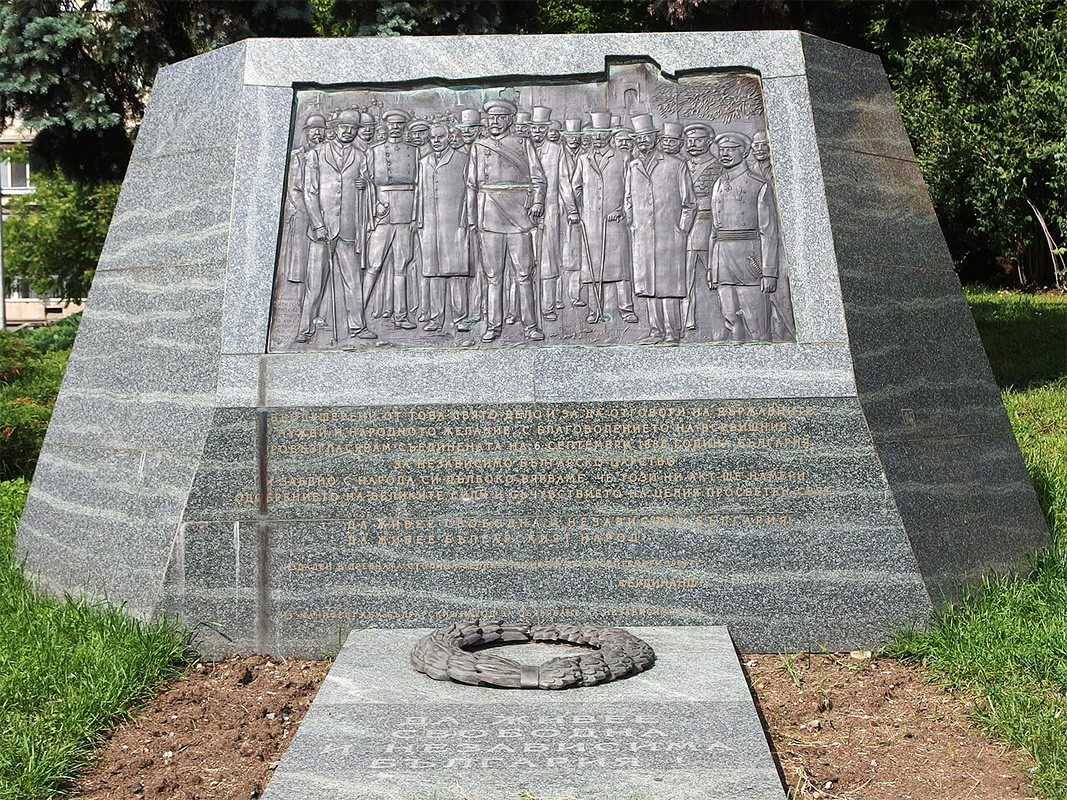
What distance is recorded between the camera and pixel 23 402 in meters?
10.3

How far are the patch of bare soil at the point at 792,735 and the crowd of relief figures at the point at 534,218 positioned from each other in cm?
182

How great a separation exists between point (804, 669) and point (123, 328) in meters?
4.32

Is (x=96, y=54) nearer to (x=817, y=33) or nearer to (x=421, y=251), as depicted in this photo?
(x=421, y=251)

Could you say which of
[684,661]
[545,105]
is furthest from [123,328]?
[684,661]

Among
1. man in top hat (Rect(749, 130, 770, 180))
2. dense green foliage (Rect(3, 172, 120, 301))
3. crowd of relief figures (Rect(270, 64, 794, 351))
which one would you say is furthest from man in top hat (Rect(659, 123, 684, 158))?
dense green foliage (Rect(3, 172, 120, 301))

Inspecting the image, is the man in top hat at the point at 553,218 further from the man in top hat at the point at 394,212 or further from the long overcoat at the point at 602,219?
the man in top hat at the point at 394,212

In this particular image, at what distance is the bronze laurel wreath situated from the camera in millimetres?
4793

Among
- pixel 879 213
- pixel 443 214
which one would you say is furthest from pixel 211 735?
pixel 879 213

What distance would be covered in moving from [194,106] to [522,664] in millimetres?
3861

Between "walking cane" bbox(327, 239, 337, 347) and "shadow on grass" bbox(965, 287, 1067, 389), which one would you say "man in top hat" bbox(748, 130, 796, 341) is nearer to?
"walking cane" bbox(327, 239, 337, 347)

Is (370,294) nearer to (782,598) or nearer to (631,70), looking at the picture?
(631,70)

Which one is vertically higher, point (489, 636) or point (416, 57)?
point (416, 57)

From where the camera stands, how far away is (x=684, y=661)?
5.08 metres

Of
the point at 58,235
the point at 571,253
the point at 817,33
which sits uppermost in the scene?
the point at 817,33
